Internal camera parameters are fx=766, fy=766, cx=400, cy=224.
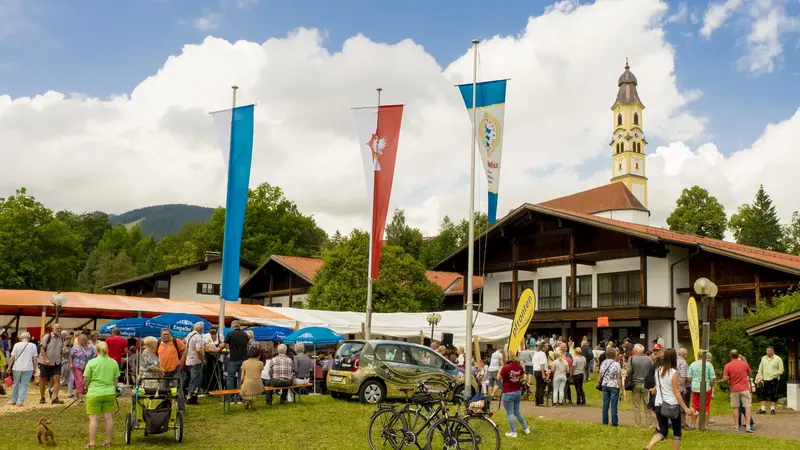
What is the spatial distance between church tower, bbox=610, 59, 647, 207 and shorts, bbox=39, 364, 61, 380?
302ft

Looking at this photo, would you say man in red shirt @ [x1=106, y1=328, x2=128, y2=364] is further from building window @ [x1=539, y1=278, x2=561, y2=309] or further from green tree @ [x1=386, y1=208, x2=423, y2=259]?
green tree @ [x1=386, y1=208, x2=423, y2=259]

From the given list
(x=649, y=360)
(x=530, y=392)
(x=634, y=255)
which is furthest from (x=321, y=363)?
(x=634, y=255)

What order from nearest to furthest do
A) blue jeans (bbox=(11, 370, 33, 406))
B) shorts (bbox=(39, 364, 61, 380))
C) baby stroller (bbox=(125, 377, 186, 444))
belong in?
1. baby stroller (bbox=(125, 377, 186, 444))
2. blue jeans (bbox=(11, 370, 33, 406))
3. shorts (bbox=(39, 364, 61, 380))

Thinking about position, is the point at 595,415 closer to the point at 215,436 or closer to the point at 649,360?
the point at 649,360

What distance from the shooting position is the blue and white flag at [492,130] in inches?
635

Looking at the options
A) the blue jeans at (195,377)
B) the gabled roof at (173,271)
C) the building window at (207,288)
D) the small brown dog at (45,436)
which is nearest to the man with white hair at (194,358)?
the blue jeans at (195,377)

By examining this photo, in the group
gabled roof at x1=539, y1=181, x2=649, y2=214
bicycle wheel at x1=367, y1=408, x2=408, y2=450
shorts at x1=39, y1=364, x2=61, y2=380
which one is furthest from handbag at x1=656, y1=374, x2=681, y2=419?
gabled roof at x1=539, y1=181, x2=649, y2=214

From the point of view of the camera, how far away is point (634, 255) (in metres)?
34.3

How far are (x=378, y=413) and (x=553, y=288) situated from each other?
2864 cm

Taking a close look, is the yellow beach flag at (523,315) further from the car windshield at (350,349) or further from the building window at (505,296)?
the building window at (505,296)

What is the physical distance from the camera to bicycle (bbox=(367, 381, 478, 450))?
33.9ft

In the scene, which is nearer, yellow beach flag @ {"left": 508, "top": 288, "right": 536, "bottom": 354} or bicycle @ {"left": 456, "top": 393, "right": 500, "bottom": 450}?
bicycle @ {"left": 456, "top": 393, "right": 500, "bottom": 450}

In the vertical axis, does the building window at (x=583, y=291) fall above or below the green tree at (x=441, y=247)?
below

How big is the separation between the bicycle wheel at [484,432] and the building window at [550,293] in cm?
2838
